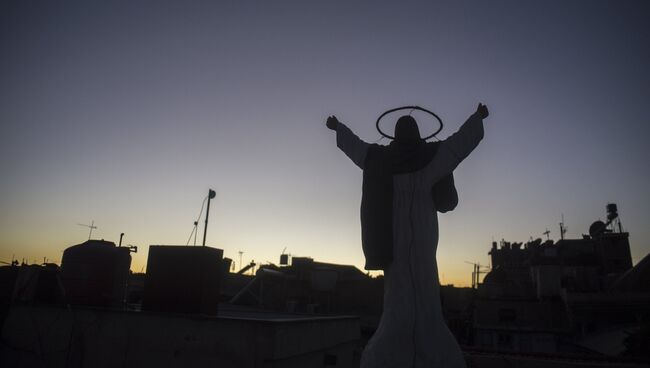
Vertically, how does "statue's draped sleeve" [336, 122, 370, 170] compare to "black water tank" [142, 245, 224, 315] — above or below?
above

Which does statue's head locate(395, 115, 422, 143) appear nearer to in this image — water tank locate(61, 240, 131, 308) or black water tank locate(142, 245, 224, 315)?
black water tank locate(142, 245, 224, 315)

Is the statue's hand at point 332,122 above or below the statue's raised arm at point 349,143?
above

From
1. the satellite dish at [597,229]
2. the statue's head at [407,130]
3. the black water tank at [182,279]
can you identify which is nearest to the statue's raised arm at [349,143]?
the statue's head at [407,130]

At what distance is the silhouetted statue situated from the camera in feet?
9.96

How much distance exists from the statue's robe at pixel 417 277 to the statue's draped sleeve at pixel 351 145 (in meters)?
0.03

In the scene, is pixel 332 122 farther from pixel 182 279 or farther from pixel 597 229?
pixel 597 229

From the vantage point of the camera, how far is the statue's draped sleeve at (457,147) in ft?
11.2

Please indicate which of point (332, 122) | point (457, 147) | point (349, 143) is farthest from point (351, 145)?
point (457, 147)

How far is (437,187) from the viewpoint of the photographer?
3.60 m

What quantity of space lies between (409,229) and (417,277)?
406 mm

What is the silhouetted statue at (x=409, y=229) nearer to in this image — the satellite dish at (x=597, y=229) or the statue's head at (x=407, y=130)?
the statue's head at (x=407, y=130)

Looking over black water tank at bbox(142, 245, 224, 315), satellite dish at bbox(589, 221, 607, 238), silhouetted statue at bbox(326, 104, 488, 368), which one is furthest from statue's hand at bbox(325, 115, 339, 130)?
satellite dish at bbox(589, 221, 607, 238)

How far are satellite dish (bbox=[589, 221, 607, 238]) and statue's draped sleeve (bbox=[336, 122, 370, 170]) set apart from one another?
2286 inches

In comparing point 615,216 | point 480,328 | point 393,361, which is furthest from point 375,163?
point 615,216
